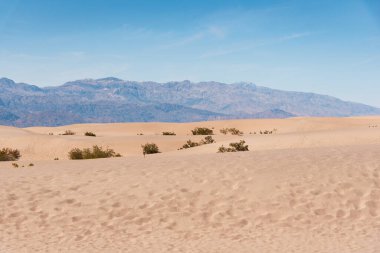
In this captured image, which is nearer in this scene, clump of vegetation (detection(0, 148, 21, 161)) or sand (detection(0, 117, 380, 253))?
sand (detection(0, 117, 380, 253))

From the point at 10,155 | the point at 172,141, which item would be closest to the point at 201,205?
the point at 10,155

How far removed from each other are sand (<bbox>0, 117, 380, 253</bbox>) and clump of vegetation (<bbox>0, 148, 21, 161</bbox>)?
14384 millimetres

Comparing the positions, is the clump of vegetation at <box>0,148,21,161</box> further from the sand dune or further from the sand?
the sand

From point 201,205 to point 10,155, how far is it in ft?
78.1

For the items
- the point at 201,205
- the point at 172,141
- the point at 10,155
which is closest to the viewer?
the point at 201,205

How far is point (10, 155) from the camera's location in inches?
1310

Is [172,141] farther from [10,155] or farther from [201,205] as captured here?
[201,205]

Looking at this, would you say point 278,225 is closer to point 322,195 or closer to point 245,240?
point 245,240

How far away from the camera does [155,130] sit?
74625mm

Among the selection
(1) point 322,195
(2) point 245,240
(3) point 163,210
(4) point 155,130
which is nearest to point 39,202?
(3) point 163,210

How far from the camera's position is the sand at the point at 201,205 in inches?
434

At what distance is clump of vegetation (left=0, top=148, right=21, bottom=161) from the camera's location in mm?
31622

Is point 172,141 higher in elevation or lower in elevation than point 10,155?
higher

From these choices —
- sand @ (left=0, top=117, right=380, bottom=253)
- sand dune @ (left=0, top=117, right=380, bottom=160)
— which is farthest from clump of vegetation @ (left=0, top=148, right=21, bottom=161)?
sand @ (left=0, top=117, right=380, bottom=253)
